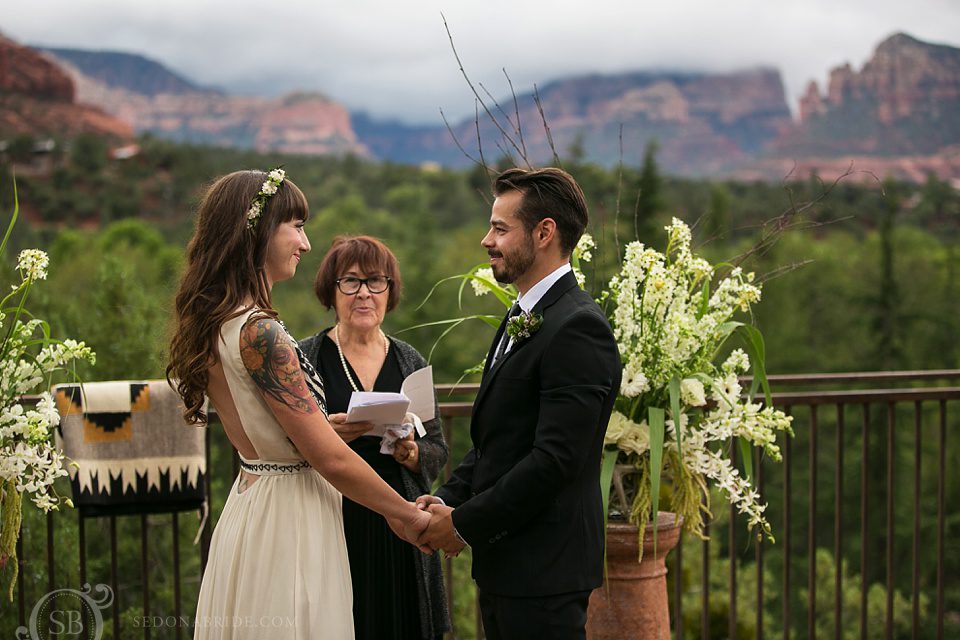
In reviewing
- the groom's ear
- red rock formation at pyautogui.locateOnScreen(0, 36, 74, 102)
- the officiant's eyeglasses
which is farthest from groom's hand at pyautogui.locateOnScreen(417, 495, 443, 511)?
red rock formation at pyautogui.locateOnScreen(0, 36, 74, 102)

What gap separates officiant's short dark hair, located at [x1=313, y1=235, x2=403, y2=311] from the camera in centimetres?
327

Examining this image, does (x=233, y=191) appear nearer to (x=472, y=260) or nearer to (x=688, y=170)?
(x=472, y=260)

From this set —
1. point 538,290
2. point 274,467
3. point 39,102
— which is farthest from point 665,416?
point 39,102

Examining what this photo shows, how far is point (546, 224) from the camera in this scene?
231 centimetres

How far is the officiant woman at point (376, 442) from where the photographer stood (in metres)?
2.93

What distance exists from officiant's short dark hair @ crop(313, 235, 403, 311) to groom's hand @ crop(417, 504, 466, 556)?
42.2 inches

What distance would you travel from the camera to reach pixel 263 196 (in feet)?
7.48

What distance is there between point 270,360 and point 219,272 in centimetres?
25

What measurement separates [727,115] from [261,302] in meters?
140

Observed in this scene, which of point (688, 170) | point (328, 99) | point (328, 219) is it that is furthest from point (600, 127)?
point (328, 219)

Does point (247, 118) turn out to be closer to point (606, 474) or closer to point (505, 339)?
point (606, 474)

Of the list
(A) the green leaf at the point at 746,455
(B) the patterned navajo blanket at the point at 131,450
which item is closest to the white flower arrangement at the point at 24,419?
(B) the patterned navajo blanket at the point at 131,450

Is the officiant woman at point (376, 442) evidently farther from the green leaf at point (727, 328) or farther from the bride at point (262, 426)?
the green leaf at point (727, 328)

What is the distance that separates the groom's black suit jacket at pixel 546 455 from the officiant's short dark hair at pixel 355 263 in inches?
41.5
